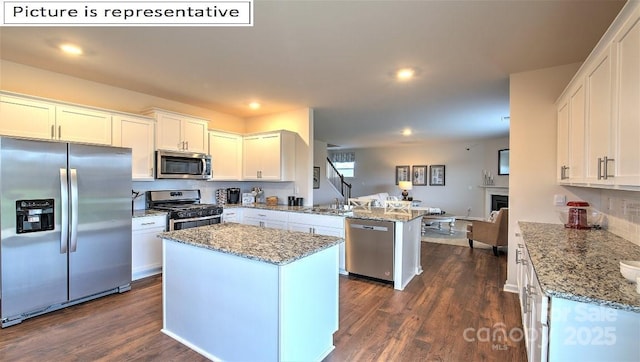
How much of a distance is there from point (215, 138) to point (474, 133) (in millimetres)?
6403

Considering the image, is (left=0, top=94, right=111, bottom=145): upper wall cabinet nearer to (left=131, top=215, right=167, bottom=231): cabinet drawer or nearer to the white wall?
(left=131, top=215, right=167, bottom=231): cabinet drawer

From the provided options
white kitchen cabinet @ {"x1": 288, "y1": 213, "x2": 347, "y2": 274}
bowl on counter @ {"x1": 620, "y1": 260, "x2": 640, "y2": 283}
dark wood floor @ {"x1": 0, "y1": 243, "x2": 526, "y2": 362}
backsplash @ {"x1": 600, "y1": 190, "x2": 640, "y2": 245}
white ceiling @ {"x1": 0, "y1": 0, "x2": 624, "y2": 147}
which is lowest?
dark wood floor @ {"x1": 0, "y1": 243, "x2": 526, "y2": 362}

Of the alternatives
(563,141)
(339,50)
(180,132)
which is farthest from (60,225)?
(563,141)

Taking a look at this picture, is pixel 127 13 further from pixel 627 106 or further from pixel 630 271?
pixel 630 271

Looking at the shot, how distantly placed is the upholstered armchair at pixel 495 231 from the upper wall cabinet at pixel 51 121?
587 cm

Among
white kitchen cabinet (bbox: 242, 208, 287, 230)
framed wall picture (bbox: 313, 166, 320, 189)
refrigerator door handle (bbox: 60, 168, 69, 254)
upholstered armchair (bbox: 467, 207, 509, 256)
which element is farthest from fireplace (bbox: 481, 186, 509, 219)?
refrigerator door handle (bbox: 60, 168, 69, 254)

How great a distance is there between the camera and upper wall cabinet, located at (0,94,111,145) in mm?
2875

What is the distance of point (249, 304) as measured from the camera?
6.21 feet

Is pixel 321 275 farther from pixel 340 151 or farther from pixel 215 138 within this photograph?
pixel 340 151

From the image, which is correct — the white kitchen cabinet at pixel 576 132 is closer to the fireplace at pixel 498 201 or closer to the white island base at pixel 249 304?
the white island base at pixel 249 304

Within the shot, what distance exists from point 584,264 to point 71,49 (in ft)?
14.3

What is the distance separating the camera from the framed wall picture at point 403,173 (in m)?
10.4

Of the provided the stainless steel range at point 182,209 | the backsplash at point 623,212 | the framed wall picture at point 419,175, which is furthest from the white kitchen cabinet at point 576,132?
the framed wall picture at point 419,175

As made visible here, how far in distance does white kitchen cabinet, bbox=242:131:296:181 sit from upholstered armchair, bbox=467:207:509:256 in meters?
3.48
